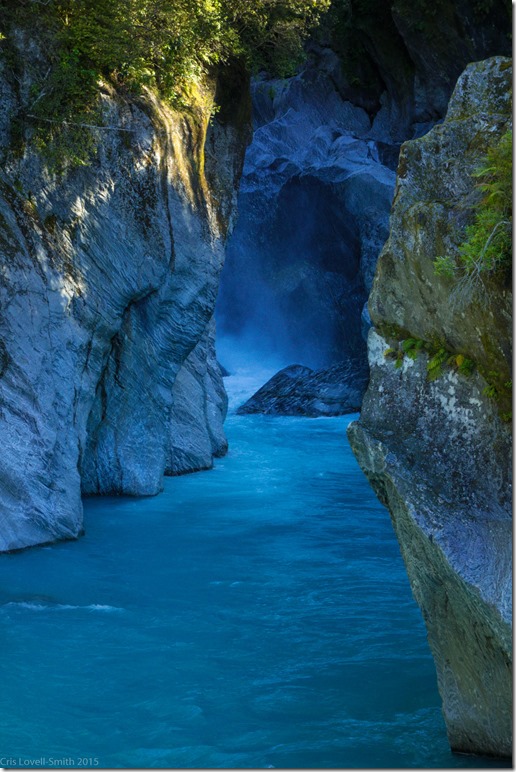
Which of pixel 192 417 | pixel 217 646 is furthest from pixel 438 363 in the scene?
pixel 192 417

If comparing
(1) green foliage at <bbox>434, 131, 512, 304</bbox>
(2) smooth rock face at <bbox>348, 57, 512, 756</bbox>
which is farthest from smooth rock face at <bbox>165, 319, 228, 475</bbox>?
(1) green foliage at <bbox>434, 131, 512, 304</bbox>

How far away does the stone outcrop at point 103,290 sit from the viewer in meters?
11.5

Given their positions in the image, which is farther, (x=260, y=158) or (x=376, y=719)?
(x=260, y=158)

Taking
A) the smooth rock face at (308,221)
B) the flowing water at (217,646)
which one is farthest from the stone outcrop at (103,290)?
the smooth rock face at (308,221)

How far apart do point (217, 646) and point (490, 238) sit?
485 cm

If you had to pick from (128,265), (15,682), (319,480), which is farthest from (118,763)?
(319,480)

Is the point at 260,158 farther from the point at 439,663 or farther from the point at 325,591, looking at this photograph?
the point at 439,663

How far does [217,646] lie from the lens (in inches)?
325

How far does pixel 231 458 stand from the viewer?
18859 millimetres

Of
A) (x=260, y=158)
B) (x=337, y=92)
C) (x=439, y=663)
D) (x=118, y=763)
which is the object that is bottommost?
(x=118, y=763)

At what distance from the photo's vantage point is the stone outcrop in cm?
1151

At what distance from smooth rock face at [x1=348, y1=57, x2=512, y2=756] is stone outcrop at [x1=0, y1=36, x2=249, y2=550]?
651cm

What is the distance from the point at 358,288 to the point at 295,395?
19.7ft

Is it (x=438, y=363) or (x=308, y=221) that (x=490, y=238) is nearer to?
(x=438, y=363)
